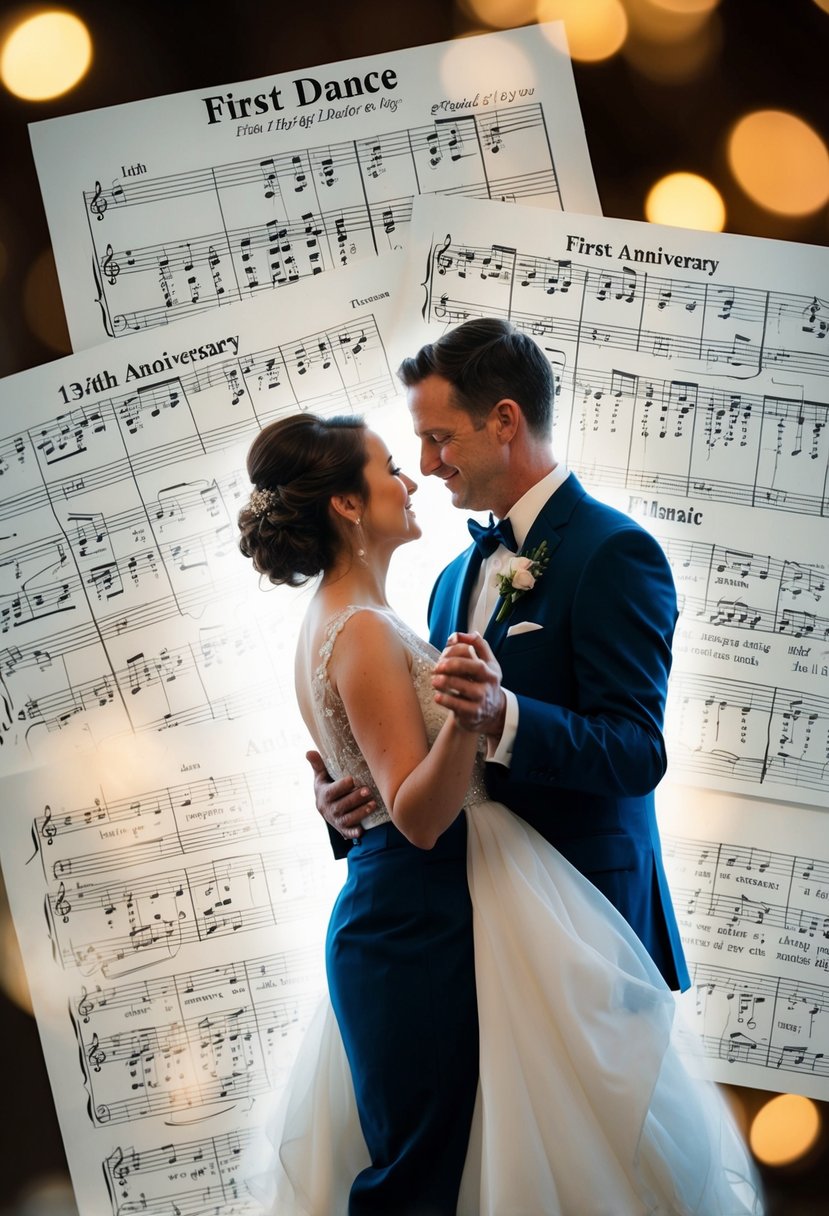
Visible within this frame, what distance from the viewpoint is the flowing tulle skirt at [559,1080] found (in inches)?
86.7

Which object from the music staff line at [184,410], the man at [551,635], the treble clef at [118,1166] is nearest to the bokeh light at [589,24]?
the music staff line at [184,410]

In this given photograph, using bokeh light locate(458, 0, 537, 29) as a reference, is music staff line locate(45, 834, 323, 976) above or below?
below

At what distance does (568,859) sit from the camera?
2535 mm

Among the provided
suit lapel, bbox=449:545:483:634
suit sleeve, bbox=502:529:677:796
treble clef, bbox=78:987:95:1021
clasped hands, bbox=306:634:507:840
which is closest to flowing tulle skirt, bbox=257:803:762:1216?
suit sleeve, bbox=502:529:677:796

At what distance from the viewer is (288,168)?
130 inches

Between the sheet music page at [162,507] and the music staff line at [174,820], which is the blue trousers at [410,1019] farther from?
the sheet music page at [162,507]

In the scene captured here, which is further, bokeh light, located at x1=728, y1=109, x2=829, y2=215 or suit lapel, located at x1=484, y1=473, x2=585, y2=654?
bokeh light, located at x1=728, y1=109, x2=829, y2=215

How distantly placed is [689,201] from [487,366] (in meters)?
1.12

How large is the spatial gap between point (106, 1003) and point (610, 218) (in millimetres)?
2756

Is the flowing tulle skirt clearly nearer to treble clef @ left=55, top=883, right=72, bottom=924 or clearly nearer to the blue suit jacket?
the blue suit jacket

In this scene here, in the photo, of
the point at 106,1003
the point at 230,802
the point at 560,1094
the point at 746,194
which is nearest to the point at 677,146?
the point at 746,194

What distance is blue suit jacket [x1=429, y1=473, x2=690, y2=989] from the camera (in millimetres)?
2299

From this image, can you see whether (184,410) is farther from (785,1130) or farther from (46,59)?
(785,1130)

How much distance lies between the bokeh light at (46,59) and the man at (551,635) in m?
1.52
